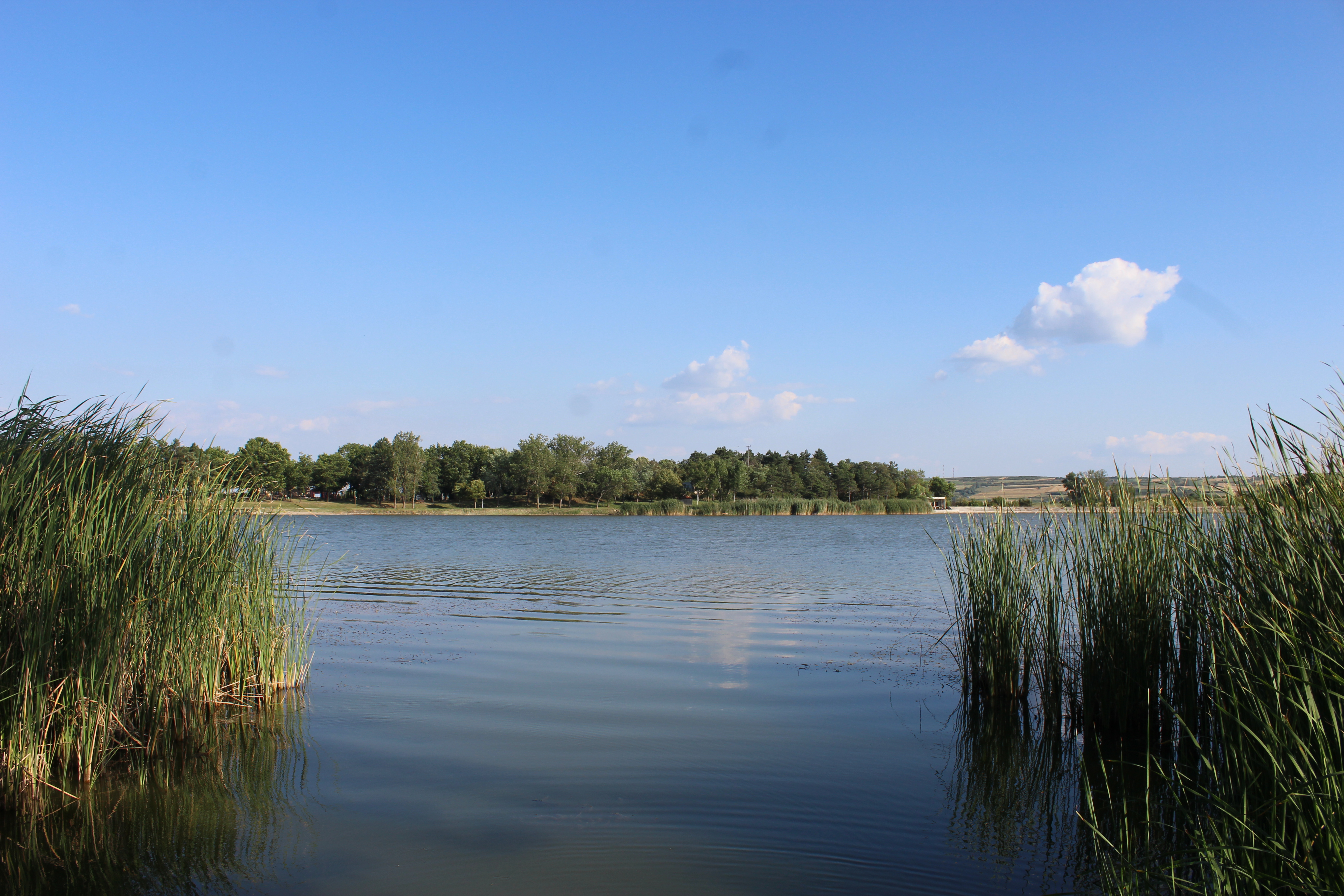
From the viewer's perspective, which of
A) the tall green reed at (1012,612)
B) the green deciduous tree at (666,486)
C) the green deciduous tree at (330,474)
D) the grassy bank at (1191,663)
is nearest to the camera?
the grassy bank at (1191,663)

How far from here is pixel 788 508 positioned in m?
72.1

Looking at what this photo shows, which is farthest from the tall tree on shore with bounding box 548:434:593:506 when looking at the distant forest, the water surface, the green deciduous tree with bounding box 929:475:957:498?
the water surface

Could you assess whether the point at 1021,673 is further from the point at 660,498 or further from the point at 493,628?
the point at 660,498

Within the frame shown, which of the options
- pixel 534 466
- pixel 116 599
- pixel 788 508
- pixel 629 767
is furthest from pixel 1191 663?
pixel 534 466

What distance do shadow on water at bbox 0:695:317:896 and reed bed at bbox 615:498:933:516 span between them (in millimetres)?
66458

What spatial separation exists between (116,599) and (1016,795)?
706 centimetres

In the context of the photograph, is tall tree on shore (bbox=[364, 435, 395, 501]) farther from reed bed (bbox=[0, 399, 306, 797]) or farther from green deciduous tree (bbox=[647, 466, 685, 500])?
reed bed (bbox=[0, 399, 306, 797])

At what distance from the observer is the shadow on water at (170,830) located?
4.77 m

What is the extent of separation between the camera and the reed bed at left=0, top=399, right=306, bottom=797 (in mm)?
5355

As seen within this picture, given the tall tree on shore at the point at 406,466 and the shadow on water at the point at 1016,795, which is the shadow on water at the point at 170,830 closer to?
the shadow on water at the point at 1016,795

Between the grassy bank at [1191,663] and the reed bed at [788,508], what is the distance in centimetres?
6368

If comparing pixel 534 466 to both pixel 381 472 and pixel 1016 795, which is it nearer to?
pixel 381 472

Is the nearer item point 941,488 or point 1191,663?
point 1191,663

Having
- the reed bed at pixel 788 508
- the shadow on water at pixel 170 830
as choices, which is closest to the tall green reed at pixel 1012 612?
the shadow on water at pixel 170 830
